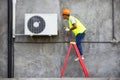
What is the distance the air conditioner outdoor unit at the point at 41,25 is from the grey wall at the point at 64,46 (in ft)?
1.02

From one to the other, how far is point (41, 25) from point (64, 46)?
88cm

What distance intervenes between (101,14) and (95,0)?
42cm

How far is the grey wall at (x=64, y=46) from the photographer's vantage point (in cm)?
1248

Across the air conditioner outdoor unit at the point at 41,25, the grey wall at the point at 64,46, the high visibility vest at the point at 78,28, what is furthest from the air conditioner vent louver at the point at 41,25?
the high visibility vest at the point at 78,28

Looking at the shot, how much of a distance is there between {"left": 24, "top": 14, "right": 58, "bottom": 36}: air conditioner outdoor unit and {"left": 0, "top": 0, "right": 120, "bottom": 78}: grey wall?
311mm

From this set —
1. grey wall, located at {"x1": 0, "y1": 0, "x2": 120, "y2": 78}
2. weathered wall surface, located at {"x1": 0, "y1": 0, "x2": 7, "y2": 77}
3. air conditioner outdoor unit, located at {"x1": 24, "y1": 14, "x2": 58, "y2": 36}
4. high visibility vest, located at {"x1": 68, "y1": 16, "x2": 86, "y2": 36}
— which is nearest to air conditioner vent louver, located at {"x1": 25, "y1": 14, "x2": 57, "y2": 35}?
air conditioner outdoor unit, located at {"x1": 24, "y1": 14, "x2": 58, "y2": 36}

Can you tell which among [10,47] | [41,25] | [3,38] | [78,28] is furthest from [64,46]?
[3,38]

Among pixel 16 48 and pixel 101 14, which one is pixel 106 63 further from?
pixel 16 48

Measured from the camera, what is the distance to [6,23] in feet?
41.2

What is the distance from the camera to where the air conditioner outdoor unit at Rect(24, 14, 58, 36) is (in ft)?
40.1

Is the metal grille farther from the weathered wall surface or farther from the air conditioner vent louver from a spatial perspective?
the weathered wall surface

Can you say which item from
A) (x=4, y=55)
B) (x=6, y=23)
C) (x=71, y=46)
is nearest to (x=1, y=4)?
(x=6, y=23)

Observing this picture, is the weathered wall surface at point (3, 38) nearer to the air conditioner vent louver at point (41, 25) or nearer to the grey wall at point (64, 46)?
the grey wall at point (64, 46)

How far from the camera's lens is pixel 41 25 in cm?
1223
